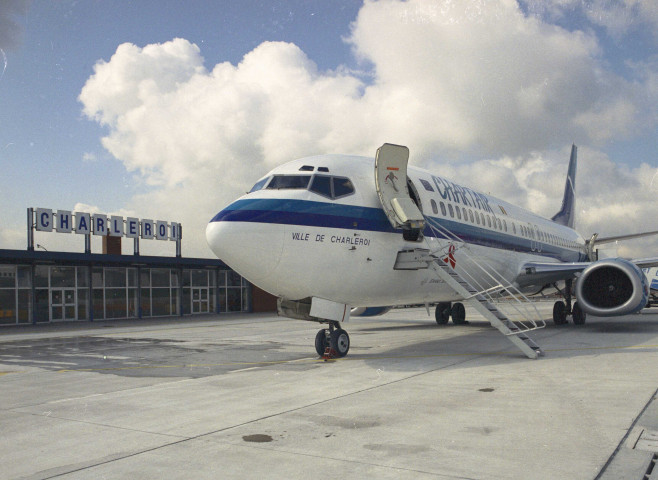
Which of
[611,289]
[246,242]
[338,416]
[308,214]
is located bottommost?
[338,416]

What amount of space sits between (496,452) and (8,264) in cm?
2830

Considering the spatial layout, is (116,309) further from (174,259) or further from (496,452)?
(496,452)

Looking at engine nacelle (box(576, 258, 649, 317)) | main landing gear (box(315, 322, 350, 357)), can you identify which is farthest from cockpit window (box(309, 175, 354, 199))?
engine nacelle (box(576, 258, 649, 317))

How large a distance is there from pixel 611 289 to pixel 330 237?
11.4 m

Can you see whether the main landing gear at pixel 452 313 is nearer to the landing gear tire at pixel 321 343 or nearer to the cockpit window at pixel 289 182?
the landing gear tire at pixel 321 343

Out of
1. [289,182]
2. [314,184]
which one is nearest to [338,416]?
[314,184]

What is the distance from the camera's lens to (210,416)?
6.57 meters

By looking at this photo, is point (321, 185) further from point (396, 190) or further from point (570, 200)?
point (570, 200)

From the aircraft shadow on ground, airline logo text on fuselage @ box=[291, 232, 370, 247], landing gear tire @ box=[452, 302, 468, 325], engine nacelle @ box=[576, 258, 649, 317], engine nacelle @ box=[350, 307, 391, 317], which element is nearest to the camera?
airline logo text on fuselage @ box=[291, 232, 370, 247]

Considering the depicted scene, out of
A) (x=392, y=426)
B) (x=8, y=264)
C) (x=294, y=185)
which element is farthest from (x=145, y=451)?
(x=8, y=264)

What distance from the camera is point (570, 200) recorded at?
102 ft

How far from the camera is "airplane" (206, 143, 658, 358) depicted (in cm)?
1005

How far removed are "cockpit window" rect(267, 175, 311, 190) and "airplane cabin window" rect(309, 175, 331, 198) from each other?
129mm

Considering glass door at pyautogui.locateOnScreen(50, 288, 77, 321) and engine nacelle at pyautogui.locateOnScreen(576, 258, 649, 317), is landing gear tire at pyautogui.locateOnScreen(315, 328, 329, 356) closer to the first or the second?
engine nacelle at pyautogui.locateOnScreen(576, 258, 649, 317)
